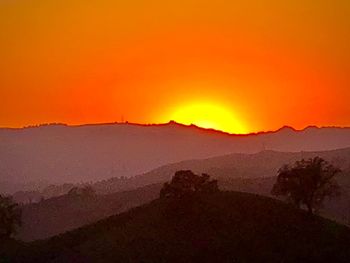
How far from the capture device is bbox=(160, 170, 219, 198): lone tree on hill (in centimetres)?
8581

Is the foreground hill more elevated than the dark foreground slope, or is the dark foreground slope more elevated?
the foreground hill

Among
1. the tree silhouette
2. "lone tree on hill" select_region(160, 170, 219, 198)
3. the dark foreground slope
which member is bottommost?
the dark foreground slope

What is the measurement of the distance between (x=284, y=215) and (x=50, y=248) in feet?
99.4

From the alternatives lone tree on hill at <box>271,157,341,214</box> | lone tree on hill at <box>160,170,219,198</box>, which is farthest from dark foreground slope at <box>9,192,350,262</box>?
lone tree on hill at <box>271,157,341,214</box>

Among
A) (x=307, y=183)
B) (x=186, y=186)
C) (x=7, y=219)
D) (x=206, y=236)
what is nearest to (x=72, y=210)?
(x=7, y=219)

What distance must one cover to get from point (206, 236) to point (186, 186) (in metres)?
11.1

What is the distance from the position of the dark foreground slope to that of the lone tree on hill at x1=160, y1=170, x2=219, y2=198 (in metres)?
1.44

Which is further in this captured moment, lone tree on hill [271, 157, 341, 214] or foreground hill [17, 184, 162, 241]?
foreground hill [17, 184, 162, 241]

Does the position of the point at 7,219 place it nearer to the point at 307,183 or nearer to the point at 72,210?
the point at 307,183

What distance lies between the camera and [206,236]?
255 ft

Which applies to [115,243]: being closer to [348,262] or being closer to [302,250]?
[302,250]

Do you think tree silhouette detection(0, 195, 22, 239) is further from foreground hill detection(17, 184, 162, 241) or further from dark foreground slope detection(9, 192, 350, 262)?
foreground hill detection(17, 184, 162, 241)

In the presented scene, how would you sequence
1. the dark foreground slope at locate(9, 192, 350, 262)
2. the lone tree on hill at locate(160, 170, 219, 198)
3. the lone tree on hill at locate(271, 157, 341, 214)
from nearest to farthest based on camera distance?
the dark foreground slope at locate(9, 192, 350, 262) → the lone tree on hill at locate(160, 170, 219, 198) → the lone tree on hill at locate(271, 157, 341, 214)

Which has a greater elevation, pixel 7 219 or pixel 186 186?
pixel 186 186
